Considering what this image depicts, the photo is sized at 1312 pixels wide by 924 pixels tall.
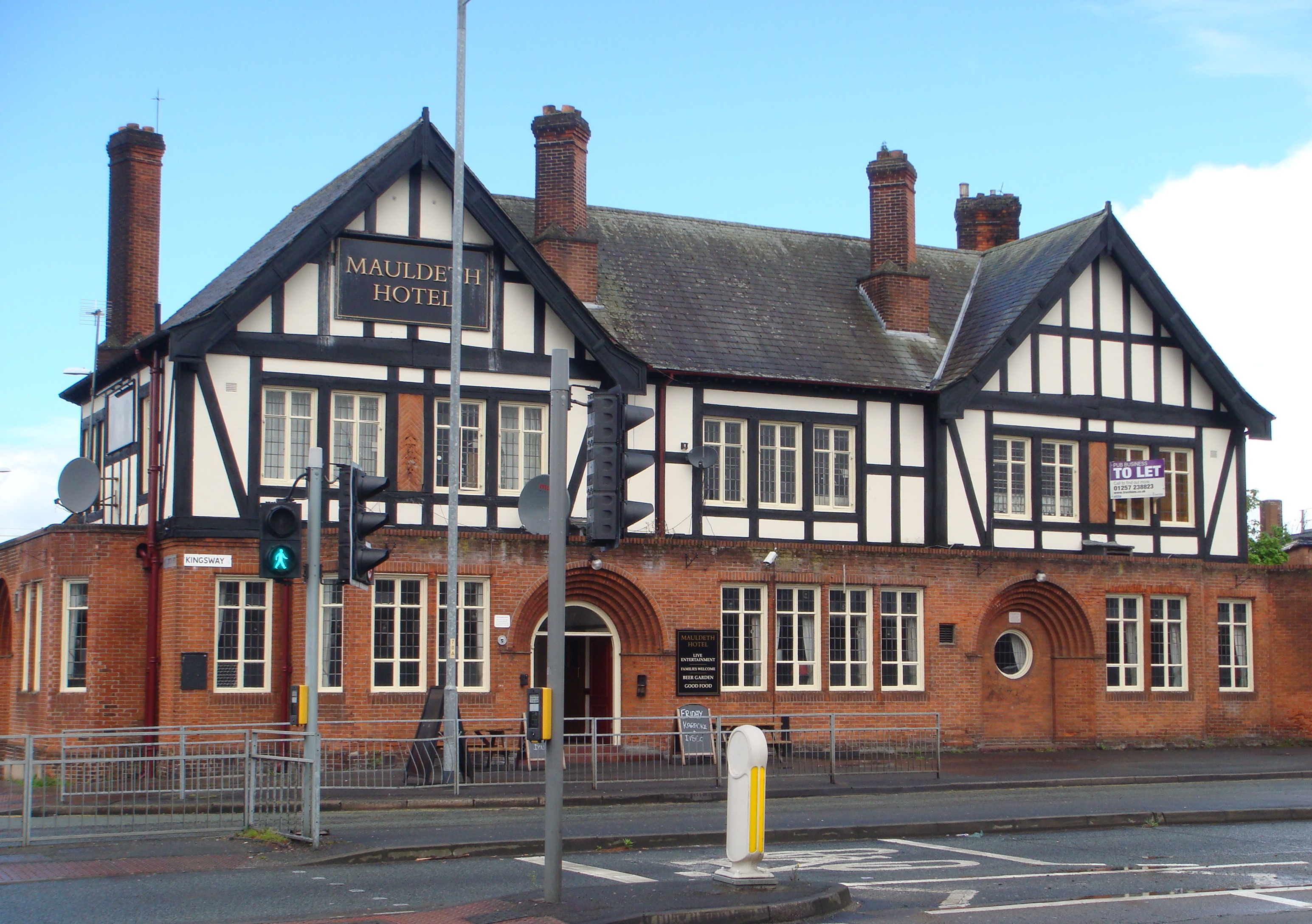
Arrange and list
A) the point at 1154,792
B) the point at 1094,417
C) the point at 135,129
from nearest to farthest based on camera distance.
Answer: the point at 1154,792 → the point at 135,129 → the point at 1094,417

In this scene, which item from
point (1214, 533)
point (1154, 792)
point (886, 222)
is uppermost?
point (886, 222)

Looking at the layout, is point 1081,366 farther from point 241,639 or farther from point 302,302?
point 241,639

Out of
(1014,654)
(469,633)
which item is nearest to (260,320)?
(469,633)

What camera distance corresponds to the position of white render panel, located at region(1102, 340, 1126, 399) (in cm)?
3097

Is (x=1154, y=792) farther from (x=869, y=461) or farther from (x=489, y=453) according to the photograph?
(x=489, y=453)

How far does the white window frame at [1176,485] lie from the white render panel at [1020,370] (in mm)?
3722

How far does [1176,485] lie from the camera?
3175 centimetres

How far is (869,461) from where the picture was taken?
29.1 m

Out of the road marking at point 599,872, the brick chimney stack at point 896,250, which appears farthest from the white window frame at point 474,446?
the road marking at point 599,872

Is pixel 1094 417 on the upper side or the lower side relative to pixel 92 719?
upper

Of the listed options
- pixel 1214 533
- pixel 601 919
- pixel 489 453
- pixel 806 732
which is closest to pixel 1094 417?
pixel 1214 533

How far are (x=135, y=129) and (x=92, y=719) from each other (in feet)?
37.6

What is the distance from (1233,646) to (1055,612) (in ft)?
15.4

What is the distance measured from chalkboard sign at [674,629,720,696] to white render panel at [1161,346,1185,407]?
11701 millimetres
